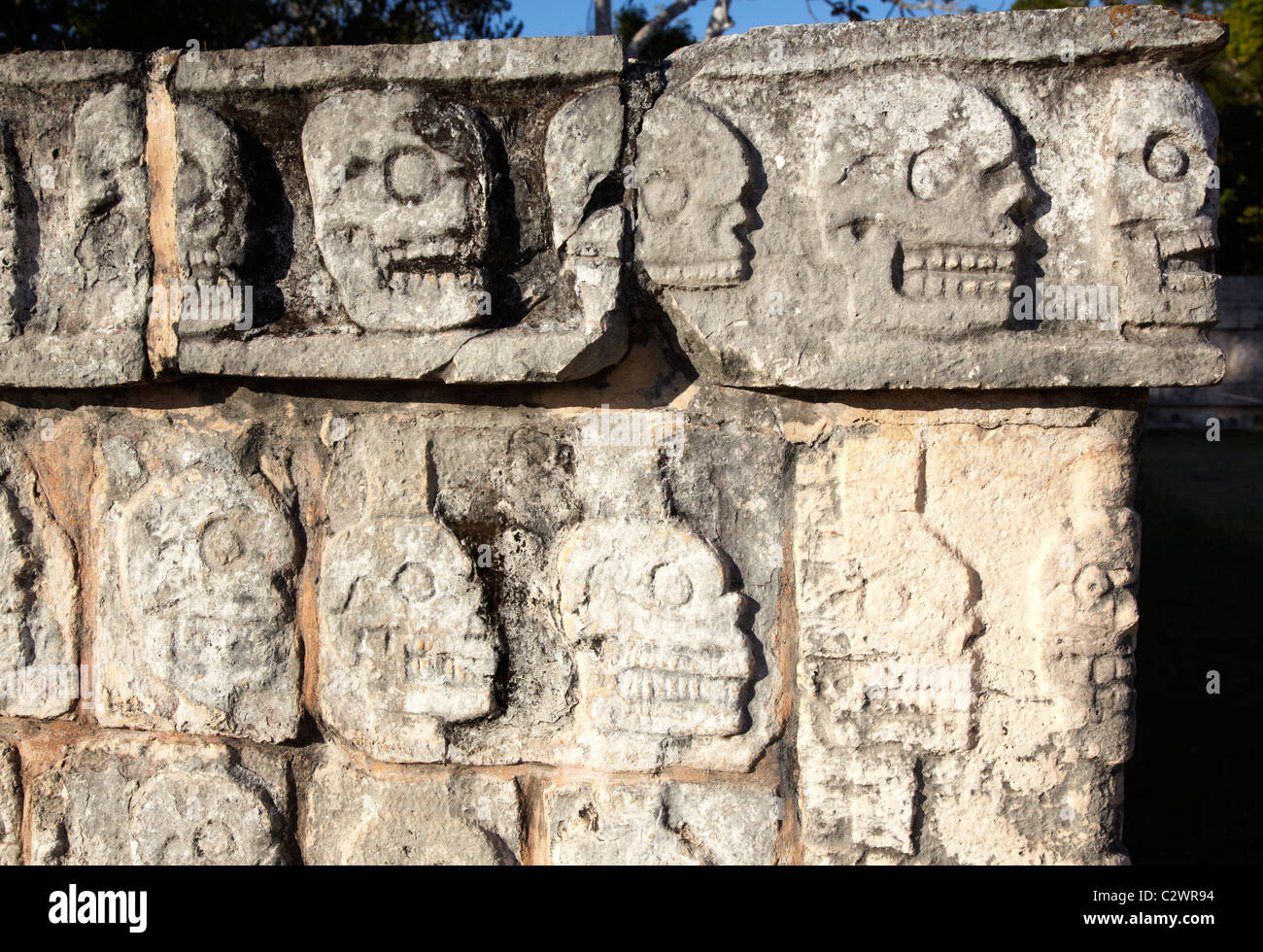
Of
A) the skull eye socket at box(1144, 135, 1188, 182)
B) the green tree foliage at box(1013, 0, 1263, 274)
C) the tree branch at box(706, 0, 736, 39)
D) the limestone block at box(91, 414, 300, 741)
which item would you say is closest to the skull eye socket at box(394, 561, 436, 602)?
the limestone block at box(91, 414, 300, 741)

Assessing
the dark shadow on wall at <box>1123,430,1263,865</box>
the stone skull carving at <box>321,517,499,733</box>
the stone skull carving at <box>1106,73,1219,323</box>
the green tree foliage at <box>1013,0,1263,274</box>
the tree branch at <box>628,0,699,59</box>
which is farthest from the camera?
the green tree foliage at <box>1013,0,1263,274</box>

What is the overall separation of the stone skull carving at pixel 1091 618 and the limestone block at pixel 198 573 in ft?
4.24

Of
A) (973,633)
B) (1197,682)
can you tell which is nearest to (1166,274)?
(973,633)

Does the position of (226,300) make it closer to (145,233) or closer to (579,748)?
(145,233)

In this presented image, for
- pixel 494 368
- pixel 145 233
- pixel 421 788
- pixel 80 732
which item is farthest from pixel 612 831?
pixel 145 233

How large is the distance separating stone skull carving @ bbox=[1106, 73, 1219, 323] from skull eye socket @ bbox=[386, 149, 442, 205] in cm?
106

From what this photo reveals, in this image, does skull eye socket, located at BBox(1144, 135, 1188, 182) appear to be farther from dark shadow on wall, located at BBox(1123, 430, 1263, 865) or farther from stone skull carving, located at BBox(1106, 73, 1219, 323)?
dark shadow on wall, located at BBox(1123, 430, 1263, 865)

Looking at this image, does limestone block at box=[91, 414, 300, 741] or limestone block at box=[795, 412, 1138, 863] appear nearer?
limestone block at box=[795, 412, 1138, 863]

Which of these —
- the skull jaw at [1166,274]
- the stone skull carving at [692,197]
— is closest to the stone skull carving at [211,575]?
the stone skull carving at [692,197]

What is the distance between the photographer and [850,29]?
1.50 metres

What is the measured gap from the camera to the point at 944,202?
1.49 metres

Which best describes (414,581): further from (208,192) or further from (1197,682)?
(1197,682)

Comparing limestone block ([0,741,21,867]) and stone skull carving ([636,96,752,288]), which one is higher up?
stone skull carving ([636,96,752,288])

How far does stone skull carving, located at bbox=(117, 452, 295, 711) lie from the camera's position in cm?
Result: 172
